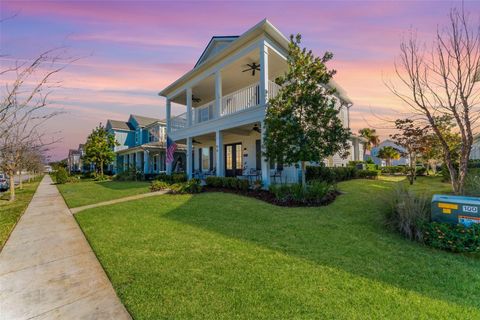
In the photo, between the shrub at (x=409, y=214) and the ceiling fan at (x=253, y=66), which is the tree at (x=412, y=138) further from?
the shrub at (x=409, y=214)

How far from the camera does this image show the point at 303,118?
8961 mm

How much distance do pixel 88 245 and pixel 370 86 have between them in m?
9.23

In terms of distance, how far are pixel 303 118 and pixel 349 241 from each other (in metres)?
5.35

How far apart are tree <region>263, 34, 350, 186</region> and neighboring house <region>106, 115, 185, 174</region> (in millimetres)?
16152

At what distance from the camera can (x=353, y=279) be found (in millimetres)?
3244

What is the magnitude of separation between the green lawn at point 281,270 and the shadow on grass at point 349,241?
21mm

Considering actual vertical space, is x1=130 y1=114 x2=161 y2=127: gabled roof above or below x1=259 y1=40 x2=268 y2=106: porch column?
above

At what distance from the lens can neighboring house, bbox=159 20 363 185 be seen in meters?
10.5

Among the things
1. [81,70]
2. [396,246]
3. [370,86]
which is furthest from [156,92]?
A: [396,246]

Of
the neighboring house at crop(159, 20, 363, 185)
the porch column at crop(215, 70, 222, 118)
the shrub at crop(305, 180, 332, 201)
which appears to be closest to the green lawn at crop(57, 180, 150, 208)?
the neighboring house at crop(159, 20, 363, 185)

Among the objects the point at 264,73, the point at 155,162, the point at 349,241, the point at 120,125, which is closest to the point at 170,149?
the point at 264,73

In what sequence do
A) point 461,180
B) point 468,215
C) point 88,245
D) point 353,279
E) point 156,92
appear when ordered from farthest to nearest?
point 156,92
point 461,180
point 88,245
point 468,215
point 353,279

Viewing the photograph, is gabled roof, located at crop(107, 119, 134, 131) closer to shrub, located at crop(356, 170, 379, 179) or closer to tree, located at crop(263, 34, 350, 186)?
tree, located at crop(263, 34, 350, 186)

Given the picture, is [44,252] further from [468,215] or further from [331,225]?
[468,215]
